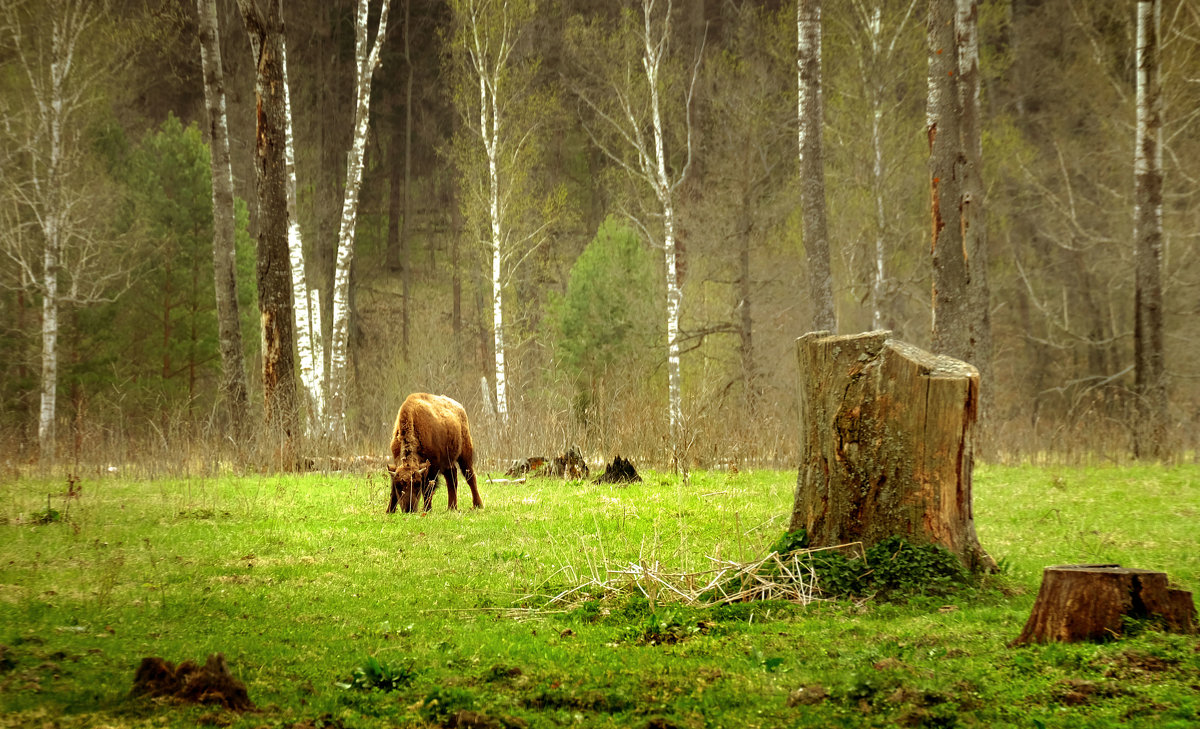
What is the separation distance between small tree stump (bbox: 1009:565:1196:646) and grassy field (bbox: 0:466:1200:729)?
7.0 inches

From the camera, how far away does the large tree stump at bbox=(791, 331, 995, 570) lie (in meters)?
6.30

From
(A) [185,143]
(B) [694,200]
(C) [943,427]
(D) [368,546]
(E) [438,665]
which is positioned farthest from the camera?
(B) [694,200]

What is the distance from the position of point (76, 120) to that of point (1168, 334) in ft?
94.6

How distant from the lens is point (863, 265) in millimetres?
28250

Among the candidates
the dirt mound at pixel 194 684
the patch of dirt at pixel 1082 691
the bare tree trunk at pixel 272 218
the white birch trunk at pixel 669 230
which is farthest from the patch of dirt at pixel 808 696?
the white birch trunk at pixel 669 230

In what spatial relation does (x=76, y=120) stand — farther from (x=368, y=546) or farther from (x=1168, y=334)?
(x=1168, y=334)

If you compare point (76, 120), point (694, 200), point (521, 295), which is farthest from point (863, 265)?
point (76, 120)

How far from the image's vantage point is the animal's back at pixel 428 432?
1101cm

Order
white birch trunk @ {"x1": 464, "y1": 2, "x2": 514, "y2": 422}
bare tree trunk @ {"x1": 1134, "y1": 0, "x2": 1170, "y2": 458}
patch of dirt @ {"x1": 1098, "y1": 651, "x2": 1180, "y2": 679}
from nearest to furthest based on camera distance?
patch of dirt @ {"x1": 1098, "y1": 651, "x2": 1180, "y2": 679} → bare tree trunk @ {"x1": 1134, "y1": 0, "x2": 1170, "y2": 458} → white birch trunk @ {"x1": 464, "y1": 2, "x2": 514, "y2": 422}

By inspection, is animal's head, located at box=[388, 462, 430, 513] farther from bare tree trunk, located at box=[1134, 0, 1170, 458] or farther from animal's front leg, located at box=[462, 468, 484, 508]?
bare tree trunk, located at box=[1134, 0, 1170, 458]

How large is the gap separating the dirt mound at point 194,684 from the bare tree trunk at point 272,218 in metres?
13.4

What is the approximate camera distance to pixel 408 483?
35.9 feet

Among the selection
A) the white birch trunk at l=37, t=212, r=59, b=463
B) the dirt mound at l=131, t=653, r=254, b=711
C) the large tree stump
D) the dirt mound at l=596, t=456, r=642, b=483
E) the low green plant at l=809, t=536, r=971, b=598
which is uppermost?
the white birch trunk at l=37, t=212, r=59, b=463

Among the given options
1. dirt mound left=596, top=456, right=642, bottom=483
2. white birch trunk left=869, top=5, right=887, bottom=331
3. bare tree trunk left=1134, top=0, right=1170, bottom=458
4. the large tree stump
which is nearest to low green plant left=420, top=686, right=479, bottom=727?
the large tree stump
